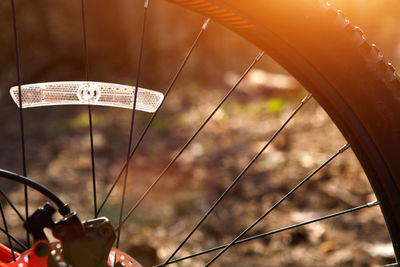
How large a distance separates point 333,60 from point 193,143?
9.75ft

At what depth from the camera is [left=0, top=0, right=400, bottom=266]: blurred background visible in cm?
260

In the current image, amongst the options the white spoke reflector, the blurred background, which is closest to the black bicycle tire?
the white spoke reflector

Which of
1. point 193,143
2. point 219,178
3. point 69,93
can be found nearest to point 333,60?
point 69,93

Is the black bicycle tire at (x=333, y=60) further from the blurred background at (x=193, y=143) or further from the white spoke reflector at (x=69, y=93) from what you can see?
the blurred background at (x=193, y=143)

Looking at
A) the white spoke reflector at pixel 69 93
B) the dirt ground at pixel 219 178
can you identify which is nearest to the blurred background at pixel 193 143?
the dirt ground at pixel 219 178

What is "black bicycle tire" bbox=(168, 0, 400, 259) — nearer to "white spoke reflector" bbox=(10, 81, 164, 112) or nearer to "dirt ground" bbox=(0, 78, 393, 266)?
"white spoke reflector" bbox=(10, 81, 164, 112)

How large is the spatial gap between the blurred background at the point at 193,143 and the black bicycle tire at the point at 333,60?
4.54ft

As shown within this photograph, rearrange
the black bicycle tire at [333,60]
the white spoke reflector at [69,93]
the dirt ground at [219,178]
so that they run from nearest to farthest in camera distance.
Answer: the black bicycle tire at [333,60] → the white spoke reflector at [69,93] → the dirt ground at [219,178]

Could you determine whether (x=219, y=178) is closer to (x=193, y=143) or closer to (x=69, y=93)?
(x=193, y=143)

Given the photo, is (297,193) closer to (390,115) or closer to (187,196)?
(187,196)

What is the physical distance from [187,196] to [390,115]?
2.16 metres

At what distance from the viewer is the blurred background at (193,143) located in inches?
103

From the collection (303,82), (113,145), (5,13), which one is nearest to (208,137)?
(113,145)

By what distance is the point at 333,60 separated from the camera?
3.49 feet
